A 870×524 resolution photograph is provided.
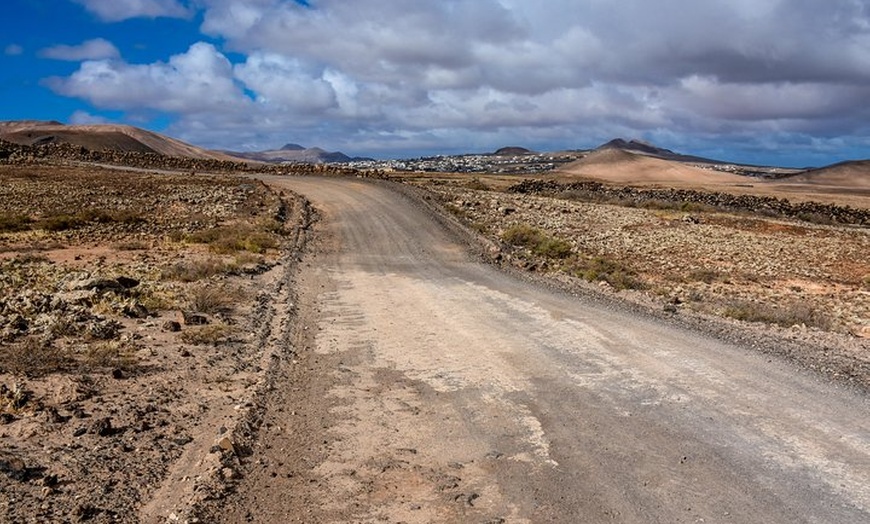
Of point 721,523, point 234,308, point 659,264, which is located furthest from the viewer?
point 659,264

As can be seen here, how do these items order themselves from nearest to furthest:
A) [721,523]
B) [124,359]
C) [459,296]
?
1. [721,523]
2. [124,359]
3. [459,296]

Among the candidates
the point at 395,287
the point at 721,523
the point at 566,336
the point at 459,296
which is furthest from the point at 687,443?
the point at 395,287

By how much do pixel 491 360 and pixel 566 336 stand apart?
6.54ft

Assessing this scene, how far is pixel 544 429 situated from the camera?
7.10m

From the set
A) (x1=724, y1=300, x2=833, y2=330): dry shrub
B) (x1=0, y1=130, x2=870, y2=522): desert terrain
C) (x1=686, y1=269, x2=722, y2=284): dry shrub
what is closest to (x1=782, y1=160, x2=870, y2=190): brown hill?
(x1=686, y1=269, x2=722, y2=284): dry shrub

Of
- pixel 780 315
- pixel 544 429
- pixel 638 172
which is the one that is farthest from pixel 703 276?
pixel 638 172

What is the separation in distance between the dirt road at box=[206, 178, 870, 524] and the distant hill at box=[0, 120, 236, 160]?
326 ft

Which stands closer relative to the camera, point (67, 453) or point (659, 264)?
point (67, 453)

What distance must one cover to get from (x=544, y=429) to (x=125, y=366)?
5.51 meters

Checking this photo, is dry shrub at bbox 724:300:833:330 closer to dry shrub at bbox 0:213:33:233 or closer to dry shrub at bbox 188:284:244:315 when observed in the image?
dry shrub at bbox 188:284:244:315

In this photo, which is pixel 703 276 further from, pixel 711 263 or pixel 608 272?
pixel 711 263

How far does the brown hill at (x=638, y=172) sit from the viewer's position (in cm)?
9406

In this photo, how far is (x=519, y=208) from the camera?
3659cm

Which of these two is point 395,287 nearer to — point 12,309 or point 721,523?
point 12,309
